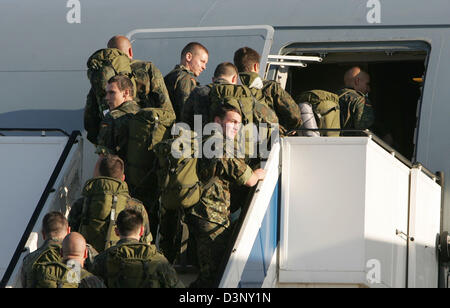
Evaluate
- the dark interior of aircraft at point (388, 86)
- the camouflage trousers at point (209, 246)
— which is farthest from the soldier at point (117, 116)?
the dark interior of aircraft at point (388, 86)

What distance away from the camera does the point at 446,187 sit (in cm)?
1266

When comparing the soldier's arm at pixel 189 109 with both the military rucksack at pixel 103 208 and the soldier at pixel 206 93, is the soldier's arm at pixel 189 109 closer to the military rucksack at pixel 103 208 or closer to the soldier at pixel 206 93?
the soldier at pixel 206 93

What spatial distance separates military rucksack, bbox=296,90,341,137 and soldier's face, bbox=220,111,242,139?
2354mm

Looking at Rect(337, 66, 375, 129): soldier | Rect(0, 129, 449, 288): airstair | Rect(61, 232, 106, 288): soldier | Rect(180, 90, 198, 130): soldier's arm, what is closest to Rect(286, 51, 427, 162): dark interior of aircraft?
Rect(337, 66, 375, 129): soldier

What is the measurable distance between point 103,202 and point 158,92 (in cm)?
182

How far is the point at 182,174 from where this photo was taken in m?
10.0

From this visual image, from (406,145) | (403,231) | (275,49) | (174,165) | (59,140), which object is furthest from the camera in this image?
(406,145)

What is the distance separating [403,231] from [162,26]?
461 centimetres

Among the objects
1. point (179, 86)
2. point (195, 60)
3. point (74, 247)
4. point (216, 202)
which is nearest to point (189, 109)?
point (179, 86)

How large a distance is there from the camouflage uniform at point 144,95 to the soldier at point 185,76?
8.7 inches

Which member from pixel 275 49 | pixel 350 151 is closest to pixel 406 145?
pixel 275 49

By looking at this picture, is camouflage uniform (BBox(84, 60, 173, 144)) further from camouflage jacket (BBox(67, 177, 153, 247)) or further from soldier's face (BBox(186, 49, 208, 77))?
camouflage jacket (BBox(67, 177, 153, 247))

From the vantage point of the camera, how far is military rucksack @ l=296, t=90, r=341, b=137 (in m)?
12.4
